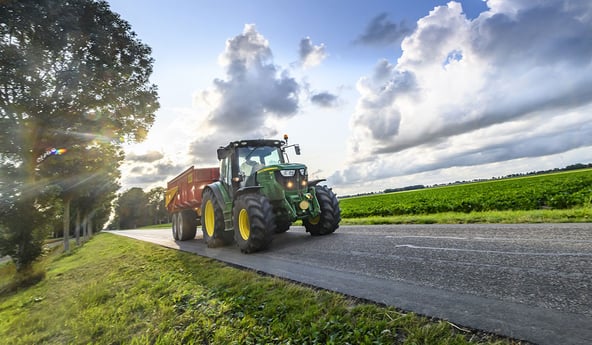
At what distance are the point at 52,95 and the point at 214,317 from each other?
1246cm

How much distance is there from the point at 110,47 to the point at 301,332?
14.9 meters

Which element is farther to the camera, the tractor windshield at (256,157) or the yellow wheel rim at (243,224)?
the tractor windshield at (256,157)

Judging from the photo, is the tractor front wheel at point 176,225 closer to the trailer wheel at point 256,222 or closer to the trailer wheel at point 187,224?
the trailer wheel at point 187,224

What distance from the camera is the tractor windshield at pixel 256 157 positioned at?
27.0 ft

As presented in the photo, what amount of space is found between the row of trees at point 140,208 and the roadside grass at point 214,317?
89.5 m

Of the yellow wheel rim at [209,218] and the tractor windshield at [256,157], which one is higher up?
the tractor windshield at [256,157]

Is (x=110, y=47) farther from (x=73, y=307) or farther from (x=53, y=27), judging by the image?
(x=73, y=307)

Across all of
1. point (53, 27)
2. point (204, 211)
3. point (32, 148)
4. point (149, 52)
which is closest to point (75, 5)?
point (53, 27)

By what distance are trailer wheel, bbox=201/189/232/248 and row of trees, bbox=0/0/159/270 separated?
757cm

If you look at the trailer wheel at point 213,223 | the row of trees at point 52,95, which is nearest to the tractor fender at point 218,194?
the trailer wheel at point 213,223

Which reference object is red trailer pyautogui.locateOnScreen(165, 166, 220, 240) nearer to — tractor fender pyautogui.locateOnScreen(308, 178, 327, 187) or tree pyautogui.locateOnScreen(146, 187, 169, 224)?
tractor fender pyautogui.locateOnScreen(308, 178, 327, 187)

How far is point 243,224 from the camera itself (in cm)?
714

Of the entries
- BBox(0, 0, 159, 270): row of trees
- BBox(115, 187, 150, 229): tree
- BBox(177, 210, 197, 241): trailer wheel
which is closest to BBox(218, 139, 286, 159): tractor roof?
BBox(177, 210, 197, 241): trailer wheel

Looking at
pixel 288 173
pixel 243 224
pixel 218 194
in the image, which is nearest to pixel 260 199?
pixel 243 224
